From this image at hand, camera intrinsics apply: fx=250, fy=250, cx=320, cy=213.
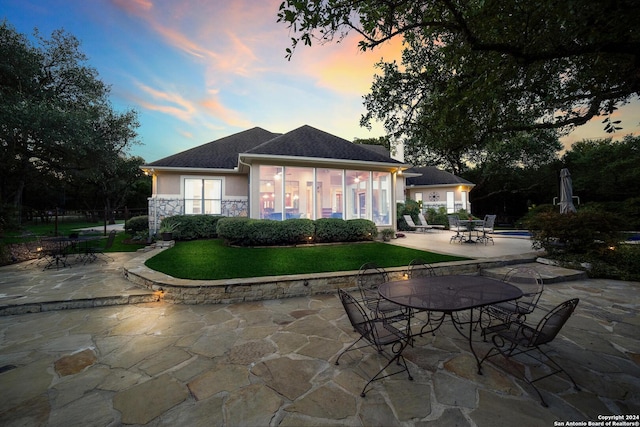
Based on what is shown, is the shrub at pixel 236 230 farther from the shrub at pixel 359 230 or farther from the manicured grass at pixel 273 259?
the shrub at pixel 359 230

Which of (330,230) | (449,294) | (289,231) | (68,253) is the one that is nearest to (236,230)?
(289,231)

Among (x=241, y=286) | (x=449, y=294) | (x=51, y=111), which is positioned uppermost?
(x=51, y=111)

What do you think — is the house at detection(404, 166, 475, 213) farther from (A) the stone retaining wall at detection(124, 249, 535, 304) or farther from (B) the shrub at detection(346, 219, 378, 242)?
(A) the stone retaining wall at detection(124, 249, 535, 304)

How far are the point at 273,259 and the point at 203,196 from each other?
8.12 metres

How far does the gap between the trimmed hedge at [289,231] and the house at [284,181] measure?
1501 mm

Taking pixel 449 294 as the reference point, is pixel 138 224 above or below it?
above

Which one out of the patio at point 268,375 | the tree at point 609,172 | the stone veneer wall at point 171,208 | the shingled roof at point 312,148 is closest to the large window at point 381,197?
the shingled roof at point 312,148

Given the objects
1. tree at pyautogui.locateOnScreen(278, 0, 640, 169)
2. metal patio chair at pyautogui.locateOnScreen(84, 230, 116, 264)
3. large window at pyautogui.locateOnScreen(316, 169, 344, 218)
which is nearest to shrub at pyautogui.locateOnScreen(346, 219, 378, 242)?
large window at pyautogui.locateOnScreen(316, 169, 344, 218)

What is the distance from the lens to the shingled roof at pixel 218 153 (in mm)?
13080

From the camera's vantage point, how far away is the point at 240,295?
5105 millimetres

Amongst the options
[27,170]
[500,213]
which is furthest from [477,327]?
[500,213]

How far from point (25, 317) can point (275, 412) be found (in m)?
5.27

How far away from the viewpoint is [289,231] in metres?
9.42

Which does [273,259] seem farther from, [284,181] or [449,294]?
[449,294]
